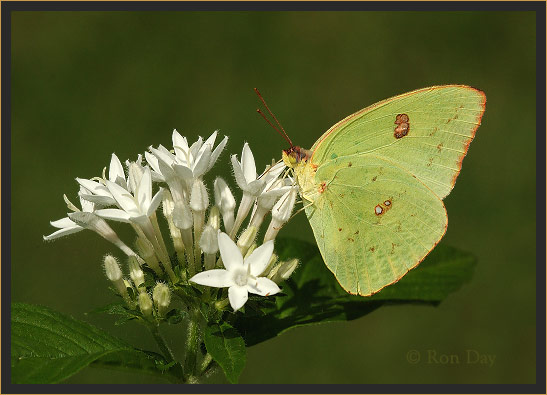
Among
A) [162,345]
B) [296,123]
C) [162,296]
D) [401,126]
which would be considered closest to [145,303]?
[162,296]

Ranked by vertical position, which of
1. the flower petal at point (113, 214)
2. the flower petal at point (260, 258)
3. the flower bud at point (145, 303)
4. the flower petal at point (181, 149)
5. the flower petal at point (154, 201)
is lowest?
the flower petal at point (260, 258)

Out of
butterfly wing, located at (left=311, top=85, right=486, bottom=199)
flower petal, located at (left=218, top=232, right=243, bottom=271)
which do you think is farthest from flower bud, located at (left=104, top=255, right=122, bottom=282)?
butterfly wing, located at (left=311, top=85, right=486, bottom=199)

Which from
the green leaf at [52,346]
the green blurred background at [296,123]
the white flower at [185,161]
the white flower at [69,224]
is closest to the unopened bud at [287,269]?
the white flower at [185,161]

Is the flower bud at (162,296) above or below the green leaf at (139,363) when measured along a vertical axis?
above

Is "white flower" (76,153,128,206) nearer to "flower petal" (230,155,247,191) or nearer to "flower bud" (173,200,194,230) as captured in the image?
"flower bud" (173,200,194,230)

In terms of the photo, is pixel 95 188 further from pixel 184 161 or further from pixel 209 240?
pixel 209 240

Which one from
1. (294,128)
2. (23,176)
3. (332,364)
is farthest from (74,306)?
(294,128)

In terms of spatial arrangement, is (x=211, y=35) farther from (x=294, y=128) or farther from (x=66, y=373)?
(x=66, y=373)

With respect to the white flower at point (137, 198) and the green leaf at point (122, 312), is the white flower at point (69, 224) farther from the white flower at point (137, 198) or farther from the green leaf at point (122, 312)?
the green leaf at point (122, 312)
